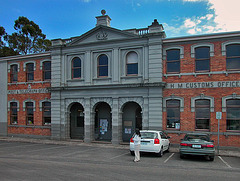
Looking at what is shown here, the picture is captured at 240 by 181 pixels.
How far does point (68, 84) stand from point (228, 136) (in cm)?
1343

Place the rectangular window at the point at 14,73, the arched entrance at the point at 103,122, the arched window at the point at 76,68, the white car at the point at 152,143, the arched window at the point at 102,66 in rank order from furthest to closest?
the rectangular window at the point at 14,73 < the arched window at the point at 76,68 < the arched entrance at the point at 103,122 < the arched window at the point at 102,66 < the white car at the point at 152,143

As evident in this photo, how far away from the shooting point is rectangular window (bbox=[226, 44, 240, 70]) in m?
17.2

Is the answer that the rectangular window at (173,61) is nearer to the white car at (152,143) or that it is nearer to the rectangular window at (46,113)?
the white car at (152,143)

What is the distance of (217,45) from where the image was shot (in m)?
17.6

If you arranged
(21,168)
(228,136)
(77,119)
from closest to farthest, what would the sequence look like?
(21,168)
(228,136)
(77,119)

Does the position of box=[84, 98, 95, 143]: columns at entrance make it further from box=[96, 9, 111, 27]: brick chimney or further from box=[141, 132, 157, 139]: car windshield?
box=[141, 132, 157, 139]: car windshield

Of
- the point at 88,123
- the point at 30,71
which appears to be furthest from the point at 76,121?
the point at 30,71

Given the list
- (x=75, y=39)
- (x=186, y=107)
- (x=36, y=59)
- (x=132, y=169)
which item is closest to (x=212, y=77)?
(x=186, y=107)

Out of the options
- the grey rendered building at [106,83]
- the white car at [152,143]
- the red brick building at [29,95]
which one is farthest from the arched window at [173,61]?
the red brick building at [29,95]

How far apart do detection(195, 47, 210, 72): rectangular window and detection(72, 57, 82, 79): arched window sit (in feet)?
32.2

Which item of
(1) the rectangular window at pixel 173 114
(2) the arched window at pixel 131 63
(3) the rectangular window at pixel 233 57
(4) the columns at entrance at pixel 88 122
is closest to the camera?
(3) the rectangular window at pixel 233 57

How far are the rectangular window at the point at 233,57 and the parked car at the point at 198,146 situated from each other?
6748 mm

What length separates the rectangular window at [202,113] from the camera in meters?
Answer: 17.7

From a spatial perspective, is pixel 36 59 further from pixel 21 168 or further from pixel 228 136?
pixel 228 136
